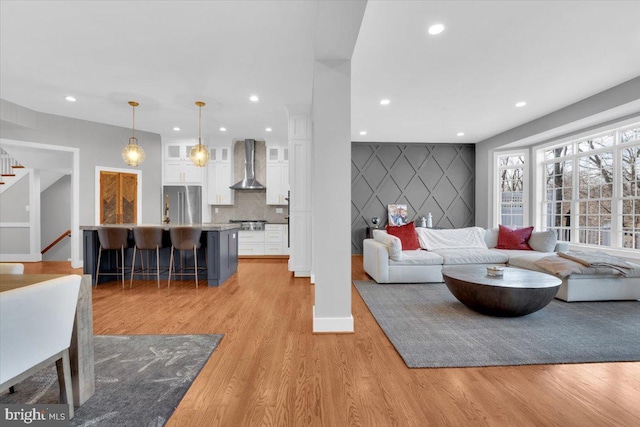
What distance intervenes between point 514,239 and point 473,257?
120 cm

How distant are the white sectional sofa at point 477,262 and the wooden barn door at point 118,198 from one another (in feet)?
17.3

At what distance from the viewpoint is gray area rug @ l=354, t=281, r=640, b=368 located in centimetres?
207

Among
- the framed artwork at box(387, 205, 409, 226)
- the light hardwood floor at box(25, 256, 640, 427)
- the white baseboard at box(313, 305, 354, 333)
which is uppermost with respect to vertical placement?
the framed artwork at box(387, 205, 409, 226)

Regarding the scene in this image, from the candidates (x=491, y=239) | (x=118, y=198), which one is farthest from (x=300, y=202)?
(x=118, y=198)

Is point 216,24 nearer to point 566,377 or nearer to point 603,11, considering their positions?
point 603,11

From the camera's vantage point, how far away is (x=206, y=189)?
6.92 metres

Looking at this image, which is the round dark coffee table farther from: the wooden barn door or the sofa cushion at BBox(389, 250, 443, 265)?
the wooden barn door

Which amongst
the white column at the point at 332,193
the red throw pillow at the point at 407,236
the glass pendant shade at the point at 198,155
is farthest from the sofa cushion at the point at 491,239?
the glass pendant shade at the point at 198,155

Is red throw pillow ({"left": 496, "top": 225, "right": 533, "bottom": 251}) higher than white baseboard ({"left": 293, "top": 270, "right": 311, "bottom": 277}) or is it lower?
higher

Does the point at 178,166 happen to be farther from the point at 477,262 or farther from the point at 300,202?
the point at 477,262

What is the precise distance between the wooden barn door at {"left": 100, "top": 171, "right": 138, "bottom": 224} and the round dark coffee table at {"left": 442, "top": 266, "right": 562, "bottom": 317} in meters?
6.54

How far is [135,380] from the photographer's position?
1.81 meters

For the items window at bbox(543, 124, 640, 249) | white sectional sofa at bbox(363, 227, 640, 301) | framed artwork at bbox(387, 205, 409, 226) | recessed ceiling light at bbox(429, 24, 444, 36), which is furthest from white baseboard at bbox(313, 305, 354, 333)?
window at bbox(543, 124, 640, 249)

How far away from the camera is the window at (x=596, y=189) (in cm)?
456
